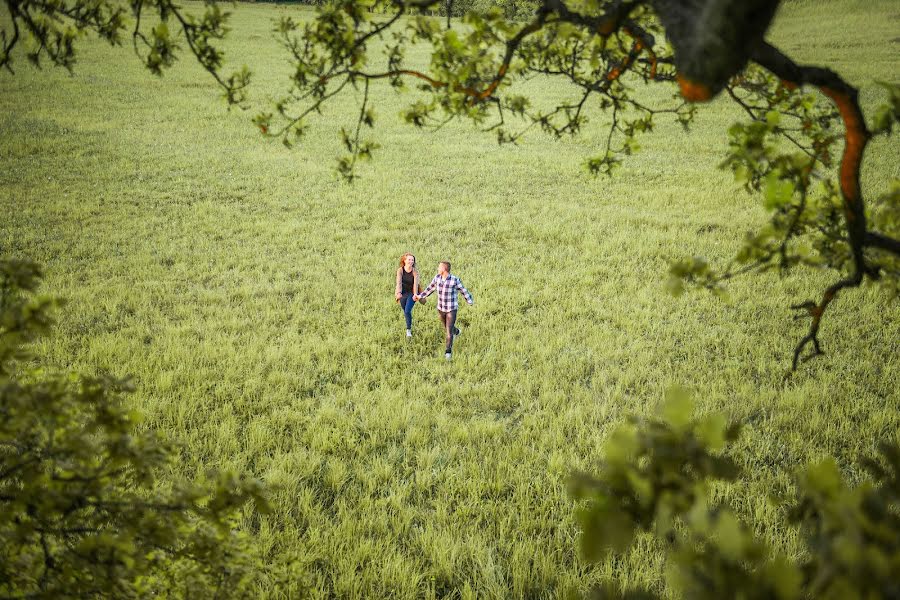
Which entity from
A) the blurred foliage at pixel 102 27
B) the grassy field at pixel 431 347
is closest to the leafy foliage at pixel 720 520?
the blurred foliage at pixel 102 27

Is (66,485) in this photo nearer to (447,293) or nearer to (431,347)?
(447,293)

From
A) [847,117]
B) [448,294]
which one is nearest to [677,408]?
[847,117]

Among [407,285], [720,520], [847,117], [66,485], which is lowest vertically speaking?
[407,285]

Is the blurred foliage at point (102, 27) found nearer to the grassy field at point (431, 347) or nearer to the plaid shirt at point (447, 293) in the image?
the grassy field at point (431, 347)

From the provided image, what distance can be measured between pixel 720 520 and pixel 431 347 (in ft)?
23.8

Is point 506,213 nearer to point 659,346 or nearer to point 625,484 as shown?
point 659,346

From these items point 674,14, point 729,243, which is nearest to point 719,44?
point 674,14

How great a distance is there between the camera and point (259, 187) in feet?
61.1

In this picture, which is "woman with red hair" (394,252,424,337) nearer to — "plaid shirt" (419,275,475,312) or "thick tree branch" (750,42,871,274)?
"plaid shirt" (419,275,475,312)

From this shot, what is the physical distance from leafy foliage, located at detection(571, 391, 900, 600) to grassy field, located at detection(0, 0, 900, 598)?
3226mm

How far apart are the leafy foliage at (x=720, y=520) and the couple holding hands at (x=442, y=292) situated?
6166 millimetres

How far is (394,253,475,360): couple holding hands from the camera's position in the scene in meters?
7.43

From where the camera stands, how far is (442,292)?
24.4 feet

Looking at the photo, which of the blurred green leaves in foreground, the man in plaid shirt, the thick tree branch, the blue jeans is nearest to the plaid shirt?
the man in plaid shirt
